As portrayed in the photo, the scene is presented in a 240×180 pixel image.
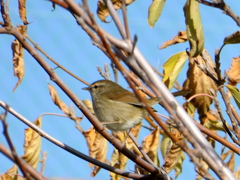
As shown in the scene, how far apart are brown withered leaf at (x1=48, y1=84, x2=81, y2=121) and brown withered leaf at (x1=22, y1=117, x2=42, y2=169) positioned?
0.27 m

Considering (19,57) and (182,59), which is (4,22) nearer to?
(19,57)

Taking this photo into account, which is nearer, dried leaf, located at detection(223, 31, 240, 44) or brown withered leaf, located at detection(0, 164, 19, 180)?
dried leaf, located at detection(223, 31, 240, 44)

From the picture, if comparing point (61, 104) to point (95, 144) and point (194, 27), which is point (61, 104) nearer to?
point (95, 144)

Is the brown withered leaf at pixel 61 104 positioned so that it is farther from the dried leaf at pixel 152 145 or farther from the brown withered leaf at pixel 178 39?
the brown withered leaf at pixel 178 39

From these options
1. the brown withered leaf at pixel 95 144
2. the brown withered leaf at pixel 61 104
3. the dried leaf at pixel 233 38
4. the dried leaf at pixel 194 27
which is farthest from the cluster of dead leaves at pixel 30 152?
the dried leaf at pixel 233 38

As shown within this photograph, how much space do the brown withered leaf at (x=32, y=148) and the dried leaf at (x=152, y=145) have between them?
572mm

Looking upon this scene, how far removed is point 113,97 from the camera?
3852mm

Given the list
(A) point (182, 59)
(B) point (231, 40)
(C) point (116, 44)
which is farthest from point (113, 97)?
(C) point (116, 44)

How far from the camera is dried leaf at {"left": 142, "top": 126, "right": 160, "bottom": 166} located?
9.00 feet

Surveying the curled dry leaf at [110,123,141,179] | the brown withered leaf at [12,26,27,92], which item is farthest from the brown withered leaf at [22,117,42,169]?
the curled dry leaf at [110,123,141,179]

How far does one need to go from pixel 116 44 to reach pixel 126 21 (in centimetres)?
8

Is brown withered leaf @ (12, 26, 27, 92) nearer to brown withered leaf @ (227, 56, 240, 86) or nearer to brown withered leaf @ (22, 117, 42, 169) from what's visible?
brown withered leaf @ (22, 117, 42, 169)

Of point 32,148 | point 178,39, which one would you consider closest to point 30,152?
point 32,148

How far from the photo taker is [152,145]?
2.74 m
